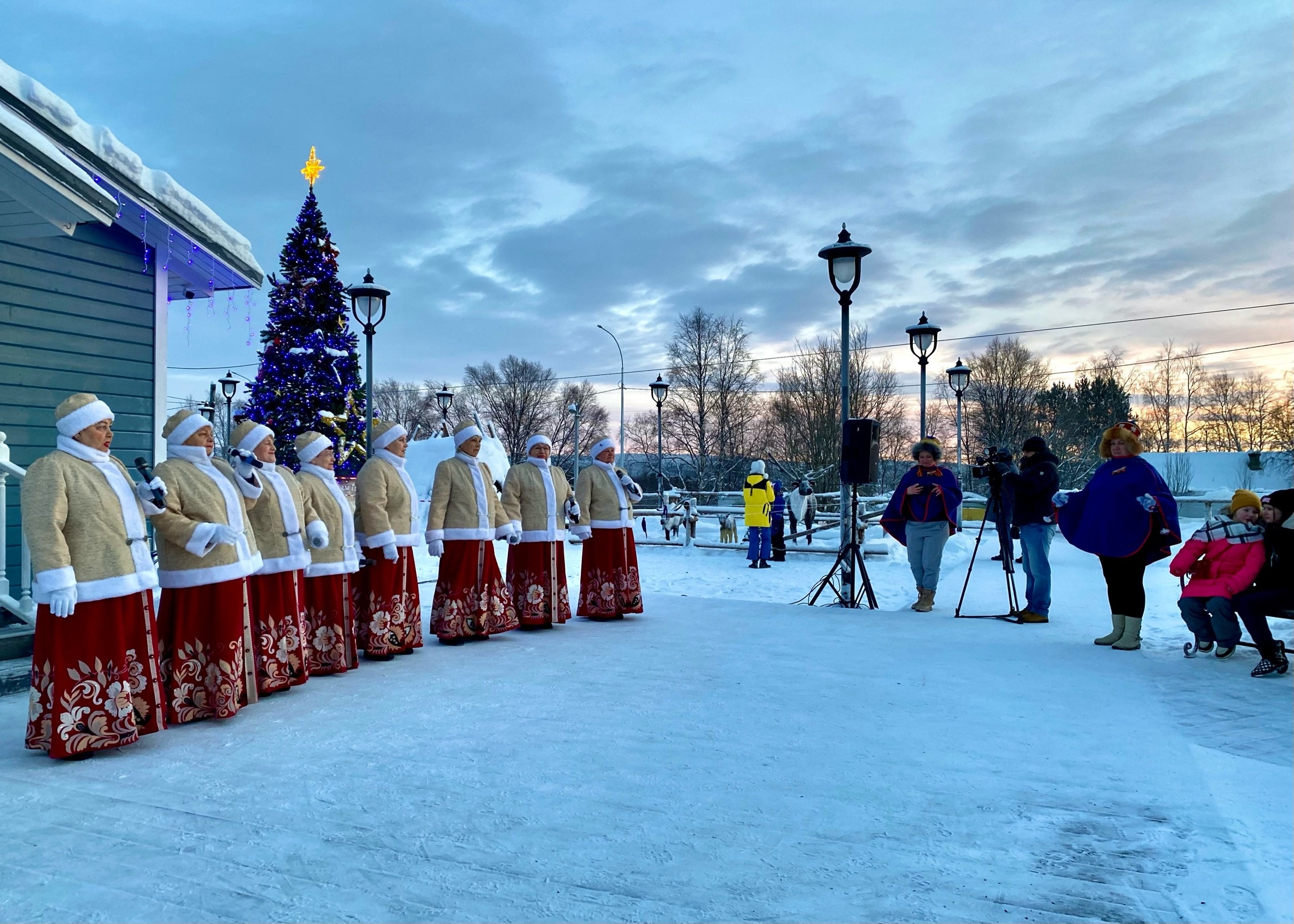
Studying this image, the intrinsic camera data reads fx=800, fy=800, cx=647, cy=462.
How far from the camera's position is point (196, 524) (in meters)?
4.06

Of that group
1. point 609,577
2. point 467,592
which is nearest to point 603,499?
point 609,577

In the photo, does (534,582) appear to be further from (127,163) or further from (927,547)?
(127,163)

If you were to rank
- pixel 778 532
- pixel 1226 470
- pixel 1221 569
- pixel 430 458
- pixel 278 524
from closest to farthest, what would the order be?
pixel 278 524 → pixel 1221 569 → pixel 778 532 → pixel 430 458 → pixel 1226 470

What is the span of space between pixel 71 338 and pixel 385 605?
3459 mm

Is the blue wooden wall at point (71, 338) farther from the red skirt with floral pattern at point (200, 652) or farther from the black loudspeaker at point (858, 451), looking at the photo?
the black loudspeaker at point (858, 451)

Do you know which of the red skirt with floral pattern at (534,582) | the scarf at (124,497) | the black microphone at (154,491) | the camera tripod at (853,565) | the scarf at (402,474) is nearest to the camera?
the scarf at (124,497)

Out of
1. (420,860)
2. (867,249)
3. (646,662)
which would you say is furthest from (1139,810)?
(867,249)

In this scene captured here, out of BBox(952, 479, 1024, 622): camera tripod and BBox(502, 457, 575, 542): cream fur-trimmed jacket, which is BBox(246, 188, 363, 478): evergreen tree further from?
BBox(952, 479, 1024, 622): camera tripod

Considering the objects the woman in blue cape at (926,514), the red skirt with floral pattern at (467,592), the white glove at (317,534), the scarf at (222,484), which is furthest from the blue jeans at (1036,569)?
the scarf at (222,484)

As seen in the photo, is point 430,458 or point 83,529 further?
point 430,458

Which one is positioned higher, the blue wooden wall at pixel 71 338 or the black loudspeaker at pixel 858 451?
the blue wooden wall at pixel 71 338

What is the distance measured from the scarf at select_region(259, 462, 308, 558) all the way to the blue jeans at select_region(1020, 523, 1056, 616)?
5989 mm

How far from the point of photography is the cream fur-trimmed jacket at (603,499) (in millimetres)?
7527

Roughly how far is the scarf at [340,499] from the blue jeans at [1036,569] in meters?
5.69
